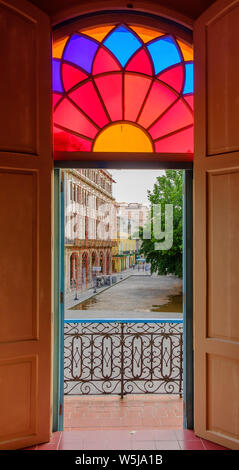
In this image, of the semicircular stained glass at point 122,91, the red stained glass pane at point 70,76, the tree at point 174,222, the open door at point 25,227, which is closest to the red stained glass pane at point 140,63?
the semicircular stained glass at point 122,91

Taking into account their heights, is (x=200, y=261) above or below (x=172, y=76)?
below

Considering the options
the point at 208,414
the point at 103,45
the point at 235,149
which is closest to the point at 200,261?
the point at 235,149

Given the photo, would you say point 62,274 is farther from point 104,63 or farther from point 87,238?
point 87,238

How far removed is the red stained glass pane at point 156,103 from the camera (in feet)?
9.57

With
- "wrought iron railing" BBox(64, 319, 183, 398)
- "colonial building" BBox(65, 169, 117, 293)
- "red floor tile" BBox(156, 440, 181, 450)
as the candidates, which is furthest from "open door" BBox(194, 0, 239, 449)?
"colonial building" BBox(65, 169, 117, 293)

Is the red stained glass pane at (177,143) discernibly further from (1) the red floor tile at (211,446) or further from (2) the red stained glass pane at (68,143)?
(1) the red floor tile at (211,446)

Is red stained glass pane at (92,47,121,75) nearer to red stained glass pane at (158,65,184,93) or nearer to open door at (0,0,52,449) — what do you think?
red stained glass pane at (158,65,184,93)

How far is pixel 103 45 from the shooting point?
2.83 metres

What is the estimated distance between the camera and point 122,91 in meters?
2.91

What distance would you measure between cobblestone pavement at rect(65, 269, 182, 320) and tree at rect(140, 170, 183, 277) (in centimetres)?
1029

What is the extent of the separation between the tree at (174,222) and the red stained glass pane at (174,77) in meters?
10.3

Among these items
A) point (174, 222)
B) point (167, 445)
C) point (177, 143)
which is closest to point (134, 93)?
point (177, 143)
